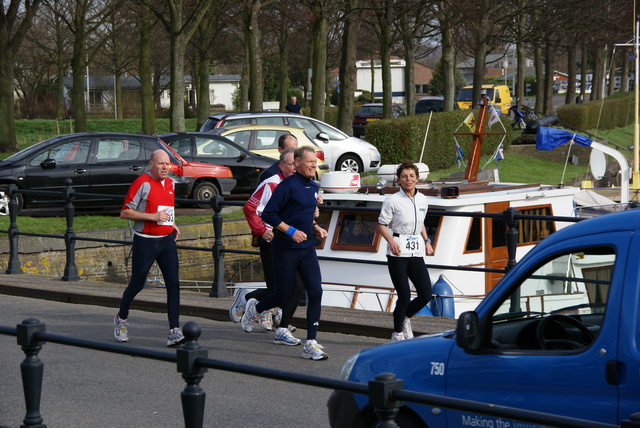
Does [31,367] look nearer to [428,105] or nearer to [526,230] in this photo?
[526,230]

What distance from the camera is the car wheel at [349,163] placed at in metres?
26.9

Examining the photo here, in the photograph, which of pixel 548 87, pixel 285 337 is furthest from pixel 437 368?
pixel 548 87

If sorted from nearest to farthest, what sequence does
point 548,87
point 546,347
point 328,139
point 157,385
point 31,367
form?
1. point 546,347
2. point 31,367
3. point 157,385
4. point 328,139
5. point 548,87

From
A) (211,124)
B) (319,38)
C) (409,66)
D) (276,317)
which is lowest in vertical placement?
(276,317)

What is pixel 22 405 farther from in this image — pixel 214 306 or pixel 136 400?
pixel 214 306

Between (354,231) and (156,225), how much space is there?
17.2 ft

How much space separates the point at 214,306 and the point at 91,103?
296ft

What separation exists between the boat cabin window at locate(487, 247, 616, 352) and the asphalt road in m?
2.24

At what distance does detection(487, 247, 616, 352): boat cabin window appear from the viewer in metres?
4.47

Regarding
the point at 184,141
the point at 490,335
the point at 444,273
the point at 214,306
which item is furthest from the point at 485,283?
the point at 184,141

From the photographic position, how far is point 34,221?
19406mm

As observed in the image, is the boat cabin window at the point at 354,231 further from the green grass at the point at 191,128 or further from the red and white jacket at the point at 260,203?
the green grass at the point at 191,128

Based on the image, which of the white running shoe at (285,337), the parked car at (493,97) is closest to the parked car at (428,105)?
the parked car at (493,97)

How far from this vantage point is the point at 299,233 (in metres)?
8.27
